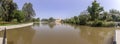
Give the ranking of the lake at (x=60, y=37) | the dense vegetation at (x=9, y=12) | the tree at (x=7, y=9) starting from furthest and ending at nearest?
1. the tree at (x=7, y=9)
2. the dense vegetation at (x=9, y=12)
3. the lake at (x=60, y=37)

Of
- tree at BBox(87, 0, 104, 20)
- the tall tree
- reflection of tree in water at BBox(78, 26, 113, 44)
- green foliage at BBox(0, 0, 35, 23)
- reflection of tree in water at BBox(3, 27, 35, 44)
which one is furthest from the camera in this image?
the tall tree

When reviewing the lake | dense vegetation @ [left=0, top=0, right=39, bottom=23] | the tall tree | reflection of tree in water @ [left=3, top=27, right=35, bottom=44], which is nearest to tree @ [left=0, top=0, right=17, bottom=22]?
dense vegetation @ [left=0, top=0, right=39, bottom=23]

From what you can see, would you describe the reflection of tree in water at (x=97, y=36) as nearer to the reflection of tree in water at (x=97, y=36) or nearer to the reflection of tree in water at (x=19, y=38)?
the reflection of tree in water at (x=97, y=36)

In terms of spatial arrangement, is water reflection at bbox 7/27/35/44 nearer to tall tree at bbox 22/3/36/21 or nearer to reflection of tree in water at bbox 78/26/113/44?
reflection of tree in water at bbox 78/26/113/44

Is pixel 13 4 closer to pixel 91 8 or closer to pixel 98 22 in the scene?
pixel 91 8

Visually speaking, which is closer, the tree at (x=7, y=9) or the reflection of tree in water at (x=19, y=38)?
the reflection of tree in water at (x=19, y=38)

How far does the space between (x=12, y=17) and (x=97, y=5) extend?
17493 mm

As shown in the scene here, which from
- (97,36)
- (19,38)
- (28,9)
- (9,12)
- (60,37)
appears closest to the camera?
(19,38)

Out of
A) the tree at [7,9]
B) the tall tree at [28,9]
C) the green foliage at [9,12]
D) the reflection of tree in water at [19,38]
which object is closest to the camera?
the reflection of tree in water at [19,38]

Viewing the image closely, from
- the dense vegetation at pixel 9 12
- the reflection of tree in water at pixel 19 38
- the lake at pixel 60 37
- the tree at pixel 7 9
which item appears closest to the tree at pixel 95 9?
the lake at pixel 60 37

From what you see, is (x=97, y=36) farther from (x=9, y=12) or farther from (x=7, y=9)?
(x=9, y=12)

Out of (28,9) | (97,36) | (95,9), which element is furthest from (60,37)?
(28,9)

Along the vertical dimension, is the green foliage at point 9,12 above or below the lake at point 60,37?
above

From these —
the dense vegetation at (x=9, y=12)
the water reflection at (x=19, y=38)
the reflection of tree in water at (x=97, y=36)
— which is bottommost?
the reflection of tree in water at (x=97, y=36)
